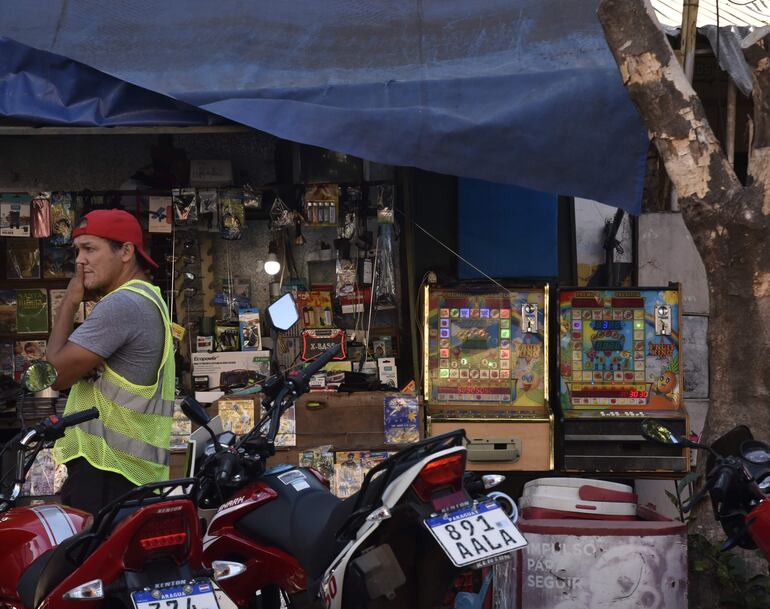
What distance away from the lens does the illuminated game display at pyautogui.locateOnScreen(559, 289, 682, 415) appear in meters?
7.75

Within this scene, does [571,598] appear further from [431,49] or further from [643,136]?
[431,49]

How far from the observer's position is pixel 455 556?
3375 millimetres

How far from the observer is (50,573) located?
344 cm

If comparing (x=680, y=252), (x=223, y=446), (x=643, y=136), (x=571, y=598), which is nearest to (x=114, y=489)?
(x=223, y=446)

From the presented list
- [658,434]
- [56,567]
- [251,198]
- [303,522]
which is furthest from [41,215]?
[658,434]

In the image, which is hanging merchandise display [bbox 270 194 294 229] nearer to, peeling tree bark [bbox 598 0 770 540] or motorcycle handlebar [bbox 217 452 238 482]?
peeling tree bark [bbox 598 0 770 540]

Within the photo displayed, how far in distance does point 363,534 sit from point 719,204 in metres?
3.18

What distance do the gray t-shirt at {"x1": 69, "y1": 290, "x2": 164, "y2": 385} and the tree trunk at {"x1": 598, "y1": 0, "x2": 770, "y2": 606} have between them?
3.03 meters

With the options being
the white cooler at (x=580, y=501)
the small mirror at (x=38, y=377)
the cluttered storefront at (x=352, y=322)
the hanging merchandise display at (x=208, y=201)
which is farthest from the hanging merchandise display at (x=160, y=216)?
the small mirror at (x=38, y=377)

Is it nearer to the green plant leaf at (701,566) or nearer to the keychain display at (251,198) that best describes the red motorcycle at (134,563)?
the green plant leaf at (701,566)

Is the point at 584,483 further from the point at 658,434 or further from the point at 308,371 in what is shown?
the point at 308,371

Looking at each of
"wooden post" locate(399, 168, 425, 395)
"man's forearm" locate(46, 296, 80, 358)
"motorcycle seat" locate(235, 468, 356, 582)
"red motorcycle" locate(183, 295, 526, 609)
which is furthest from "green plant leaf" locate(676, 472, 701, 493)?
"wooden post" locate(399, 168, 425, 395)

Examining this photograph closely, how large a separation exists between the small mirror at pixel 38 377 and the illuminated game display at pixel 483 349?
4.40 metres

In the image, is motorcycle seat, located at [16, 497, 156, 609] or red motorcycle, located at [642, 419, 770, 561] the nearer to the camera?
motorcycle seat, located at [16, 497, 156, 609]
